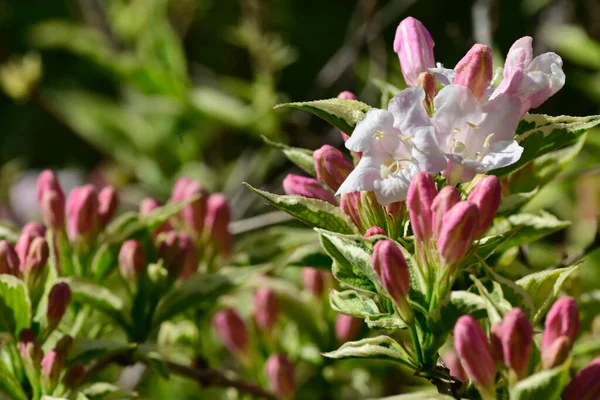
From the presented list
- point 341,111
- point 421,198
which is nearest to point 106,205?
point 341,111

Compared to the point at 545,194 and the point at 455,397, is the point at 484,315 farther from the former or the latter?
the point at 545,194

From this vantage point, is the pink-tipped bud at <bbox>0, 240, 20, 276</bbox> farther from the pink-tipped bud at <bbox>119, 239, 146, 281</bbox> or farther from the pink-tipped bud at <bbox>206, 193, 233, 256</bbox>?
the pink-tipped bud at <bbox>206, 193, 233, 256</bbox>

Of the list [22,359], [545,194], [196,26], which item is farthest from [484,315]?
[196,26]

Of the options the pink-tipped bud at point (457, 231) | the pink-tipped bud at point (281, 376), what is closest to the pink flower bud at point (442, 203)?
the pink-tipped bud at point (457, 231)

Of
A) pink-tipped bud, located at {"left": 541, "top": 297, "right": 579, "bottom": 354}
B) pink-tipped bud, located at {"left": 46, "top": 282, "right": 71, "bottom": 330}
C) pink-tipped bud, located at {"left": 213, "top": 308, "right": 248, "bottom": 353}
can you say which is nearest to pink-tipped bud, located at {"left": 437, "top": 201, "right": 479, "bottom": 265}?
pink-tipped bud, located at {"left": 541, "top": 297, "right": 579, "bottom": 354}

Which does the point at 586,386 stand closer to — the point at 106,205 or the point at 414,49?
the point at 414,49

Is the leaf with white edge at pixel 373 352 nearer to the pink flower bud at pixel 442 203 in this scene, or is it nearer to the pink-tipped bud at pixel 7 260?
the pink flower bud at pixel 442 203
